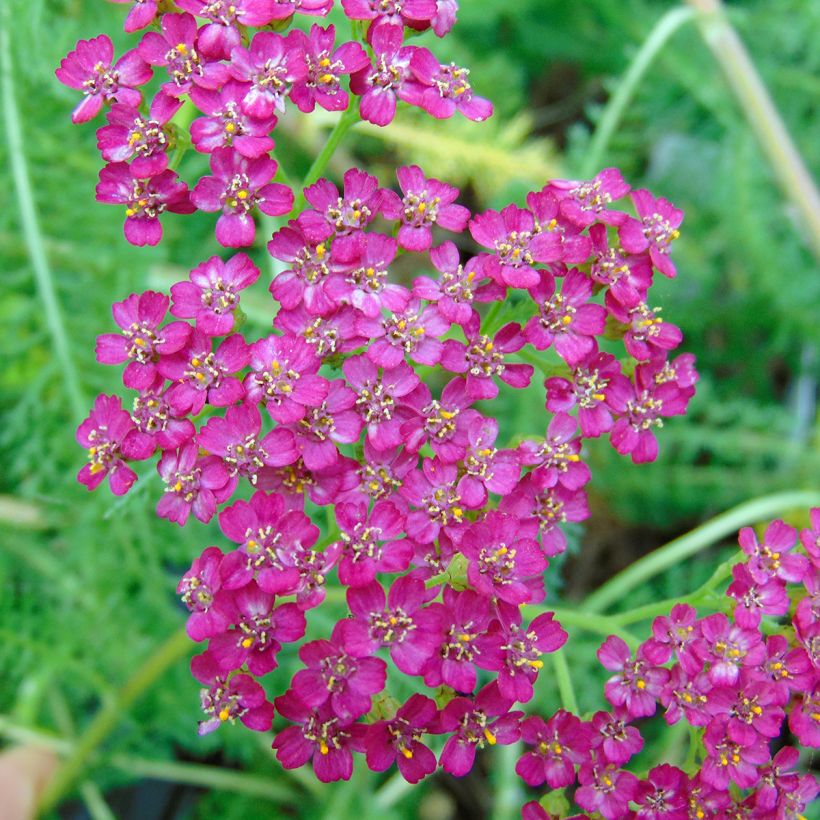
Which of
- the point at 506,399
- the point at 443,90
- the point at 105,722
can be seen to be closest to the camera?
the point at 443,90

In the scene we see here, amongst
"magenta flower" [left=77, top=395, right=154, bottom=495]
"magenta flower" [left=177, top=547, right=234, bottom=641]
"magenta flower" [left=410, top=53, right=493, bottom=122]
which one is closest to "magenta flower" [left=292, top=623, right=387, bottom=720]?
"magenta flower" [left=177, top=547, right=234, bottom=641]

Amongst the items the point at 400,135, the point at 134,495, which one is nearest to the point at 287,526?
the point at 134,495

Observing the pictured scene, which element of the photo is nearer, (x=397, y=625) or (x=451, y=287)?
(x=397, y=625)

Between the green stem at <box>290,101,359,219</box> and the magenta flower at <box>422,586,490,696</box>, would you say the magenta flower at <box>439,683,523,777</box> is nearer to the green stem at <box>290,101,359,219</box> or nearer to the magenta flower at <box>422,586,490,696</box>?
the magenta flower at <box>422,586,490,696</box>

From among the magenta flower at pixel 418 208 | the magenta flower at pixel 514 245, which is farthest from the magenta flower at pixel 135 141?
the magenta flower at pixel 514 245

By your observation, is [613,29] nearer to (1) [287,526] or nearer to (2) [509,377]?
(2) [509,377]

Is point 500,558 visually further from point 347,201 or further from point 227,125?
point 227,125

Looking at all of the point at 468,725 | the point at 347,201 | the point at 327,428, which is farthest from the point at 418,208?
the point at 468,725
